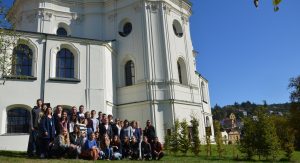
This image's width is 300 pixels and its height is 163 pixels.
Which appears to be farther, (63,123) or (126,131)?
(126,131)

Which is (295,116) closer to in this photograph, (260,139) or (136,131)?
(260,139)

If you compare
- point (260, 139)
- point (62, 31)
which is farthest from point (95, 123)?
point (62, 31)

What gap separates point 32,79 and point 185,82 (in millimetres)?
12532

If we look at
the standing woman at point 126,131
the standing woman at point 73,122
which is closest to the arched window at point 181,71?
the standing woman at point 126,131

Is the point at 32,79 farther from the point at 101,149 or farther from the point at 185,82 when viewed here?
the point at 185,82

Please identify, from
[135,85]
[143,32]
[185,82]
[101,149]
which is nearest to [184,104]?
[185,82]

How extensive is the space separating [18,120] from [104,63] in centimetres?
737

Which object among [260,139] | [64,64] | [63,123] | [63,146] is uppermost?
[64,64]

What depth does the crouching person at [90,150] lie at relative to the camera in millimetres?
11664

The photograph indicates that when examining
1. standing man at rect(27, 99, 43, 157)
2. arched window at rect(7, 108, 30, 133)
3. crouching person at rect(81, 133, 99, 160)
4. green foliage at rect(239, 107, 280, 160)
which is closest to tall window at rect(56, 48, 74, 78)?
arched window at rect(7, 108, 30, 133)

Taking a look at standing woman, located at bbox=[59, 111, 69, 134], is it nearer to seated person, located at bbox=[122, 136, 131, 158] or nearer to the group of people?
the group of people

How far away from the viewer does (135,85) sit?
969 inches

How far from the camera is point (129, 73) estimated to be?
2572 centimetres

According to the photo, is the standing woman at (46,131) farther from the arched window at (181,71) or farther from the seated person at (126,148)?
the arched window at (181,71)
